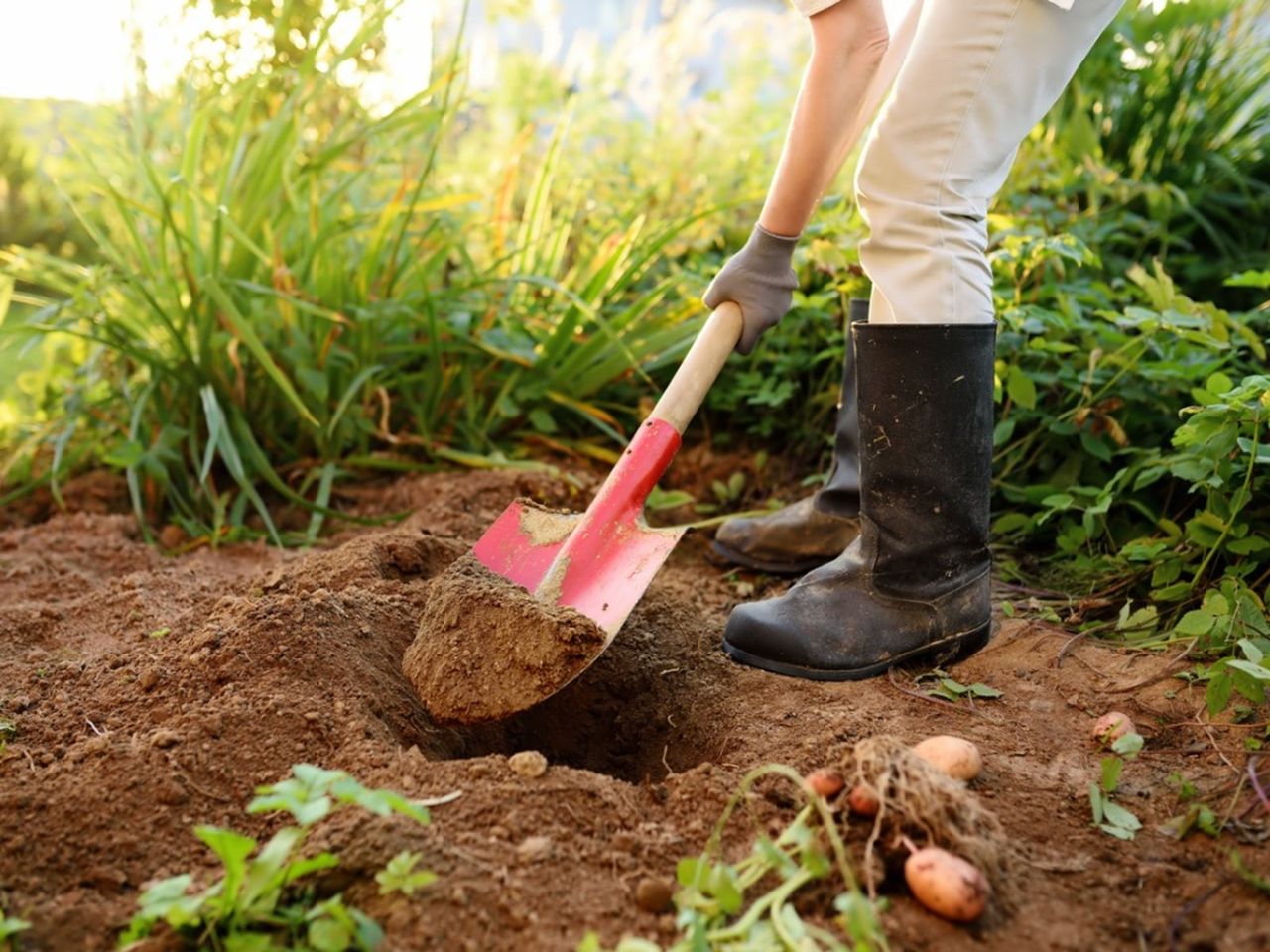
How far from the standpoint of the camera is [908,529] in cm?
173

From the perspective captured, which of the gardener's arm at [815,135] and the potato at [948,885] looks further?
the gardener's arm at [815,135]

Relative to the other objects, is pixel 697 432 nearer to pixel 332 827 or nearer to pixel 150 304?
pixel 150 304

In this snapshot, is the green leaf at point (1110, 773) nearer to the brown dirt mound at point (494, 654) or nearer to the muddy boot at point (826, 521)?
the brown dirt mound at point (494, 654)

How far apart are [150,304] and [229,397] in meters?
0.29

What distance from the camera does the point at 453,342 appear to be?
2.83 m

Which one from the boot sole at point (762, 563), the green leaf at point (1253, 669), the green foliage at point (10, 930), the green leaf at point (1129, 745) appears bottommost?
the boot sole at point (762, 563)

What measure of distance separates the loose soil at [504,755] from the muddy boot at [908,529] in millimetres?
64

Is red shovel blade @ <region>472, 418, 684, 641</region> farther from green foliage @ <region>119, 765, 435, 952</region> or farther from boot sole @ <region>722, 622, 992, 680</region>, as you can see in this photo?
green foliage @ <region>119, 765, 435, 952</region>

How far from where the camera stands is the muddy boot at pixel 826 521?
2.22 meters

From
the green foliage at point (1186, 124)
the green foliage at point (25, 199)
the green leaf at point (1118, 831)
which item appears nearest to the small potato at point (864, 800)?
the green leaf at point (1118, 831)

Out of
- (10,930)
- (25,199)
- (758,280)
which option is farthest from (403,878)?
(25,199)

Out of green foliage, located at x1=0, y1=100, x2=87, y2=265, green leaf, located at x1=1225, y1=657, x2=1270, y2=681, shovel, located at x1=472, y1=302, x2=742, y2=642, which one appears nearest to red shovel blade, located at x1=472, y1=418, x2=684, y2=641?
shovel, located at x1=472, y1=302, x2=742, y2=642

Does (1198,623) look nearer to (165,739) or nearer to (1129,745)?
(1129,745)

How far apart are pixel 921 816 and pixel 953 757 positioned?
0.20m
